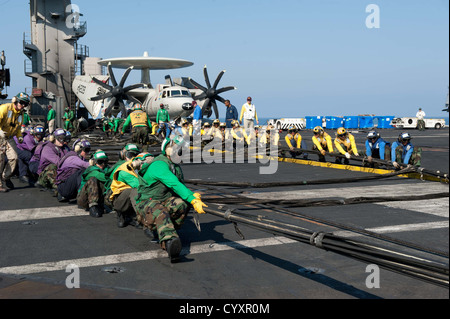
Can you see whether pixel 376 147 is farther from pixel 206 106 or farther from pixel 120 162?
pixel 206 106

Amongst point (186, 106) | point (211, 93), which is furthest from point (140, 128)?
point (211, 93)

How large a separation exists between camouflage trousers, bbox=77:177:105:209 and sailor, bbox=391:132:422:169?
8750mm

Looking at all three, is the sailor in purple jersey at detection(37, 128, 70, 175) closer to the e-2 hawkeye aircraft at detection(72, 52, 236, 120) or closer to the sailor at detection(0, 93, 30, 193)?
the sailor at detection(0, 93, 30, 193)

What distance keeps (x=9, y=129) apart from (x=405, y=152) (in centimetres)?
1139

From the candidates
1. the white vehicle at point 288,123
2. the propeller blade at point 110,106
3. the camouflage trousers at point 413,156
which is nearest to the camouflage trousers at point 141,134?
the camouflage trousers at point 413,156

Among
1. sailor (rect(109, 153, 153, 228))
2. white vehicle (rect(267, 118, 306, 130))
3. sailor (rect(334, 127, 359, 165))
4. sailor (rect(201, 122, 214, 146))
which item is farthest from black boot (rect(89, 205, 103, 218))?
white vehicle (rect(267, 118, 306, 130))

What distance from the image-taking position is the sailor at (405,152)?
1365cm

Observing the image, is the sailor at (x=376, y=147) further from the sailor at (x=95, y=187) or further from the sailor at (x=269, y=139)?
the sailor at (x=95, y=187)

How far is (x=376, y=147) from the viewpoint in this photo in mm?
14594

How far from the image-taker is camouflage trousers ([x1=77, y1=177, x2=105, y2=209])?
911 centimetres

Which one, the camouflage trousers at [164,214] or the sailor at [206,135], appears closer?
the camouflage trousers at [164,214]
